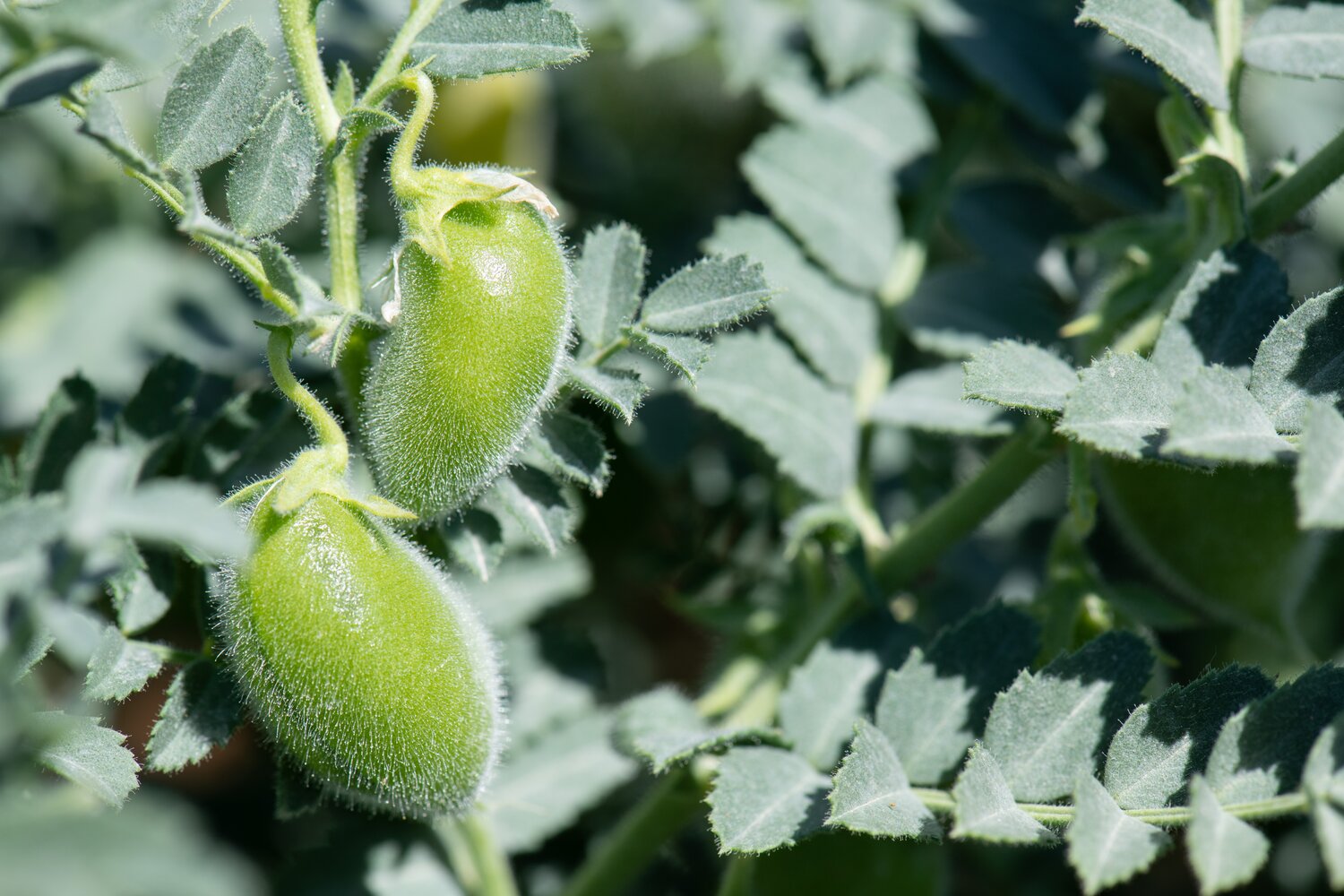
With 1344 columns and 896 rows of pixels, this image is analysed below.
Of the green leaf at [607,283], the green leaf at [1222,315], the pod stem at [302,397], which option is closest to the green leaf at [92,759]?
the pod stem at [302,397]

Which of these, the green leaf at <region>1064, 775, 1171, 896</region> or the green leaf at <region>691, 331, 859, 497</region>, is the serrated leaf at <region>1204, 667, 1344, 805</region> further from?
the green leaf at <region>691, 331, 859, 497</region>

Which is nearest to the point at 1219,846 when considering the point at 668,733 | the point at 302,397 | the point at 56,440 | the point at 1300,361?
the point at 1300,361

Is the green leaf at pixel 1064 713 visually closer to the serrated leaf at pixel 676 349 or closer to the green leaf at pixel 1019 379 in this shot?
the green leaf at pixel 1019 379

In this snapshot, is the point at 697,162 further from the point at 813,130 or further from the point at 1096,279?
the point at 1096,279

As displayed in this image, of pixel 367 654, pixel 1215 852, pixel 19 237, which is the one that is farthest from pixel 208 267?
pixel 1215 852

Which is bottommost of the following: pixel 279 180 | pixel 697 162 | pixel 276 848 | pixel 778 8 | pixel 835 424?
pixel 276 848

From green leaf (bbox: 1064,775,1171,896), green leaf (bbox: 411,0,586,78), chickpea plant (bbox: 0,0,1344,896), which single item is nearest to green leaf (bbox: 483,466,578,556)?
chickpea plant (bbox: 0,0,1344,896)
